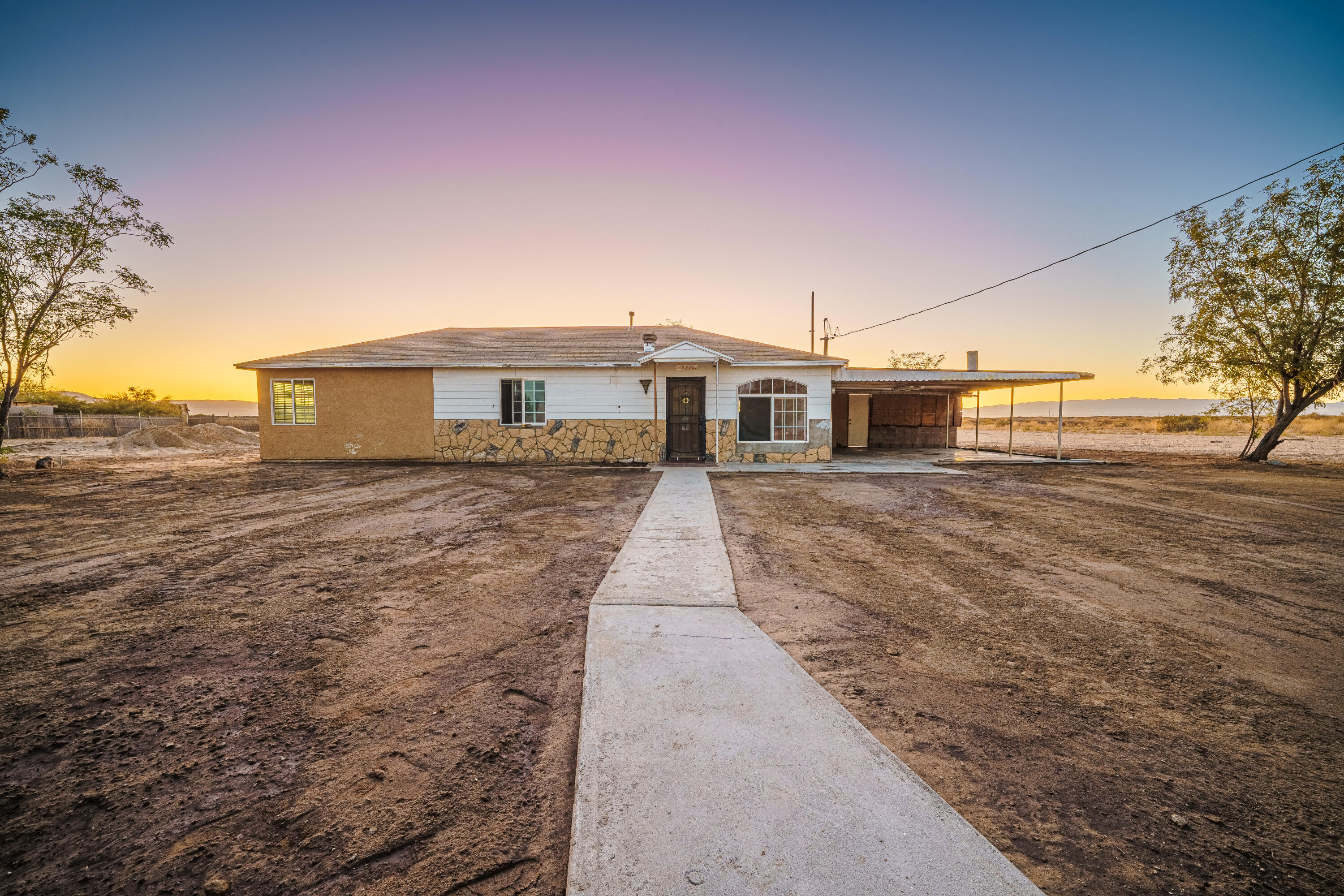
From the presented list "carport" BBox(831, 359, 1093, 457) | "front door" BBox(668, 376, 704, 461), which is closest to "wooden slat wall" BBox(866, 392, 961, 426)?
"carport" BBox(831, 359, 1093, 457)

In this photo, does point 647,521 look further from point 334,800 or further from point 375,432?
point 375,432

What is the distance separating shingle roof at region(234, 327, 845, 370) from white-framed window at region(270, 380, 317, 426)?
0.75 meters

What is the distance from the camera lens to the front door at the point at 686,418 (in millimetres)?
14773

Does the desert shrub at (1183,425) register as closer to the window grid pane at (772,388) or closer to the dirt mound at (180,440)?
the window grid pane at (772,388)

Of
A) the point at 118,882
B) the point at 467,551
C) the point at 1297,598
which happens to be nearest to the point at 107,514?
the point at 467,551

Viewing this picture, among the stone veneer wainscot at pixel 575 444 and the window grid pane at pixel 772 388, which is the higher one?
the window grid pane at pixel 772 388

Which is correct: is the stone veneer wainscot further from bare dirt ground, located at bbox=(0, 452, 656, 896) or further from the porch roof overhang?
bare dirt ground, located at bbox=(0, 452, 656, 896)

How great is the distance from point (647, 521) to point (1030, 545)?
4502 millimetres

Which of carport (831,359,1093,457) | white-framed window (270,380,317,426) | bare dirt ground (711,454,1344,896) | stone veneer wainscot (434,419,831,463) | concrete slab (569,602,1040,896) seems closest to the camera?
concrete slab (569,602,1040,896)

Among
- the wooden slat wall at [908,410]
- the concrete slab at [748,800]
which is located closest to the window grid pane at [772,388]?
the wooden slat wall at [908,410]

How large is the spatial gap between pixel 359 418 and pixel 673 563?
45.8ft

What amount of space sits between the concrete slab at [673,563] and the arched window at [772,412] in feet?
23.9

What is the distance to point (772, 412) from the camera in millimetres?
14789

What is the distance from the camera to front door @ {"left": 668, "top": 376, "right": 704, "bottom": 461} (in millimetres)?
14773
